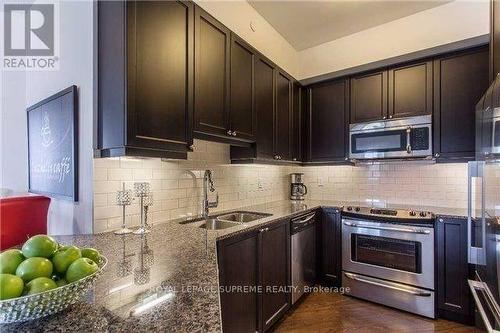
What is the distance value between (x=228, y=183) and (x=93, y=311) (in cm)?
192

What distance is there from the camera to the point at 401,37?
269cm

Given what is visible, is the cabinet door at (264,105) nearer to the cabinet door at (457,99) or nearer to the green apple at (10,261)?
the cabinet door at (457,99)

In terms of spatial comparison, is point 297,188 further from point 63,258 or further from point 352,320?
point 63,258

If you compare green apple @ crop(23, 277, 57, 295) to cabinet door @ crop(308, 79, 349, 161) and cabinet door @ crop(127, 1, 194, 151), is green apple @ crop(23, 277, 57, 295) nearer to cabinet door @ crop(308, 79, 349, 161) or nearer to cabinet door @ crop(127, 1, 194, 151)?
cabinet door @ crop(127, 1, 194, 151)

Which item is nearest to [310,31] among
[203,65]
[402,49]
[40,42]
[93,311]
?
[402,49]

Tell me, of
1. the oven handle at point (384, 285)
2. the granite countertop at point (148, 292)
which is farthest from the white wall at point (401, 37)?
the granite countertop at point (148, 292)

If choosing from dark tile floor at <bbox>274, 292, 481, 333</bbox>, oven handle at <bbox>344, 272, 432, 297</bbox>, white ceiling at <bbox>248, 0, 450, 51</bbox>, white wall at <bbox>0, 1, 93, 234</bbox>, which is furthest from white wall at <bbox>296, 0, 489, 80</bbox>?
dark tile floor at <bbox>274, 292, 481, 333</bbox>

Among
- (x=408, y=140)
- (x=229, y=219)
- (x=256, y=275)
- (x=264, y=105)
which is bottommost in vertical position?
(x=256, y=275)

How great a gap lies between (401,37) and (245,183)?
2.32 meters

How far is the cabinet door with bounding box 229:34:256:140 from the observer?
2.13 meters

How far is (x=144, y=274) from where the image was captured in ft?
3.09

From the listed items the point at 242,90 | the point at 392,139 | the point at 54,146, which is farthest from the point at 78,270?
the point at 392,139

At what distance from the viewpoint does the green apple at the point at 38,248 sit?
681mm

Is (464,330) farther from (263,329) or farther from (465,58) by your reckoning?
(465,58)
